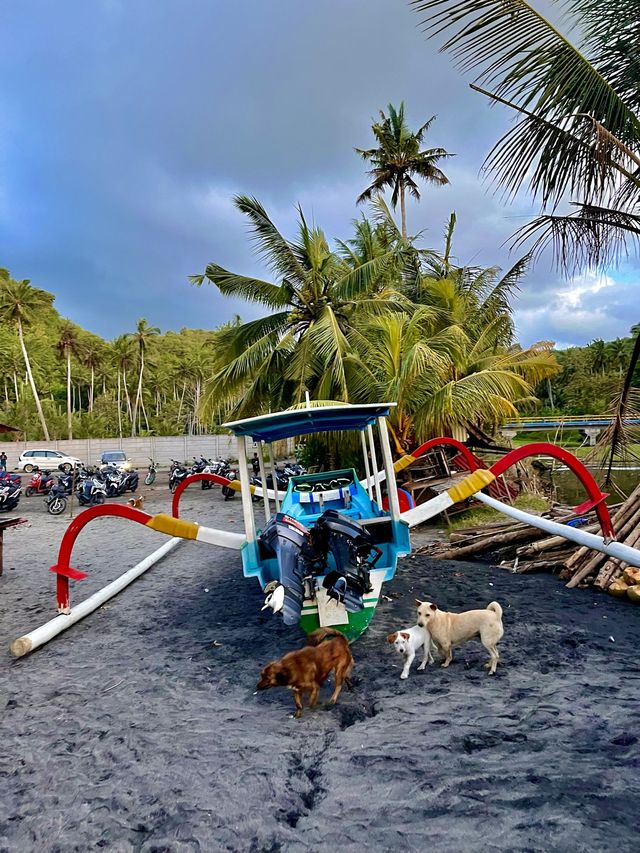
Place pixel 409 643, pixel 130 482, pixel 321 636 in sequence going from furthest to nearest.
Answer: pixel 130 482 → pixel 409 643 → pixel 321 636

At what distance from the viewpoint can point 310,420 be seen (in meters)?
5.44

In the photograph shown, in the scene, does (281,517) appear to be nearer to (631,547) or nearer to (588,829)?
(588,829)

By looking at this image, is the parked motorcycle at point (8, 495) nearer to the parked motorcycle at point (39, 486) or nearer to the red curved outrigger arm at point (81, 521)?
the parked motorcycle at point (39, 486)

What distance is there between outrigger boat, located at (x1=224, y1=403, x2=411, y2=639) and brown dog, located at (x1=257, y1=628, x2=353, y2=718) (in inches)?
16.9

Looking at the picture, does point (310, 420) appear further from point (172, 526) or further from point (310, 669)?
point (310, 669)

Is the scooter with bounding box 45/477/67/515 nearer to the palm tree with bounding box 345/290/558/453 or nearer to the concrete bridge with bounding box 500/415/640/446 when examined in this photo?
the palm tree with bounding box 345/290/558/453

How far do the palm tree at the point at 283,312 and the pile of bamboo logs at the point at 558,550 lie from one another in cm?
540

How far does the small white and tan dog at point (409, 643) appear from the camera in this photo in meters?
4.20

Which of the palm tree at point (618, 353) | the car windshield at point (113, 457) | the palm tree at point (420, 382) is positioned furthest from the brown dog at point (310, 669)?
the palm tree at point (618, 353)

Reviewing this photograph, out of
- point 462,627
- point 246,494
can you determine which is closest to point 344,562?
point 462,627

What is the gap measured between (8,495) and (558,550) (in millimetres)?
14904

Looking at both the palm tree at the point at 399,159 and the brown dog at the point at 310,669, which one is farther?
the palm tree at the point at 399,159

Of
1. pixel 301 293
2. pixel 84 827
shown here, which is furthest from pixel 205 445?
A: pixel 84 827

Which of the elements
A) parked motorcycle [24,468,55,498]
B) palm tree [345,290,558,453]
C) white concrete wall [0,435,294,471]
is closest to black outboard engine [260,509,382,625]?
palm tree [345,290,558,453]
